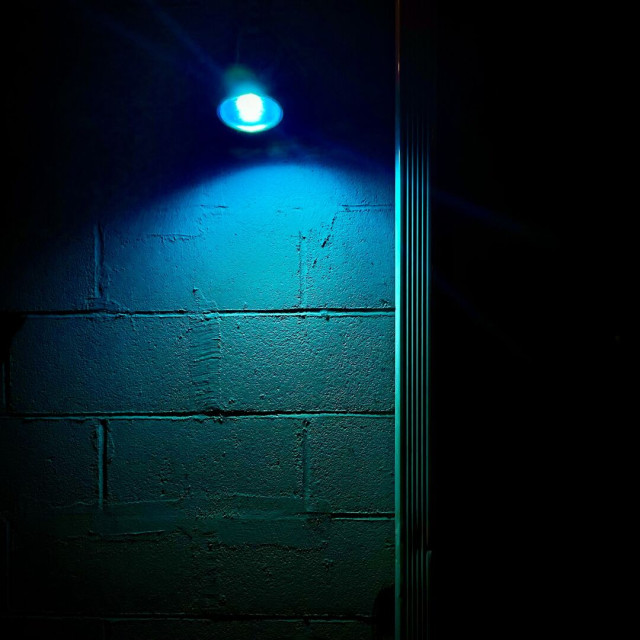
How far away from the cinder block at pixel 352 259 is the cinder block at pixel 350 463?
34 centimetres

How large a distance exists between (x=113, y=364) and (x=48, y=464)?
34 centimetres

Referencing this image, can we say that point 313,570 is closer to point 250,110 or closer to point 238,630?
point 238,630

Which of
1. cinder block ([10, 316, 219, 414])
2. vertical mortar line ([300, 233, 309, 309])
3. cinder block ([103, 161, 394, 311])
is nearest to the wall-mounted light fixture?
cinder block ([103, 161, 394, 311])

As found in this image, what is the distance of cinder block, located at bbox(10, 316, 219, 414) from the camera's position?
1.16m

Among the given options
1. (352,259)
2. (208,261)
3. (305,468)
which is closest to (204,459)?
(305,468)

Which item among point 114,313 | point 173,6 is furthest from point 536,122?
point 114,313

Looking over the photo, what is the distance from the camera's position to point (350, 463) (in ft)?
3.73

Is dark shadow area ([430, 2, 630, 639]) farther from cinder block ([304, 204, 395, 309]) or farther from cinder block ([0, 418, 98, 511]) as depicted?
cinder block ([0, 418, 98, 511])

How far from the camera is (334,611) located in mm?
1116

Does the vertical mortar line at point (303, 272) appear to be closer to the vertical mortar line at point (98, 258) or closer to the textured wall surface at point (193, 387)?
the textured wall surface at point (193, 387)

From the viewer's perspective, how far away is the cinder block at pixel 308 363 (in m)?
1.15

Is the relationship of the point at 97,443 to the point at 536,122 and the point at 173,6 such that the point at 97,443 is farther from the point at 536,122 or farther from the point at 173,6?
the point at 536,122

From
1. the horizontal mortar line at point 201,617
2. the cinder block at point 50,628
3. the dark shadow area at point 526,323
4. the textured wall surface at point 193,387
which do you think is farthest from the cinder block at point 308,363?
the cinder block at point 50,628

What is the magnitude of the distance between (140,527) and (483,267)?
3.94 feet
